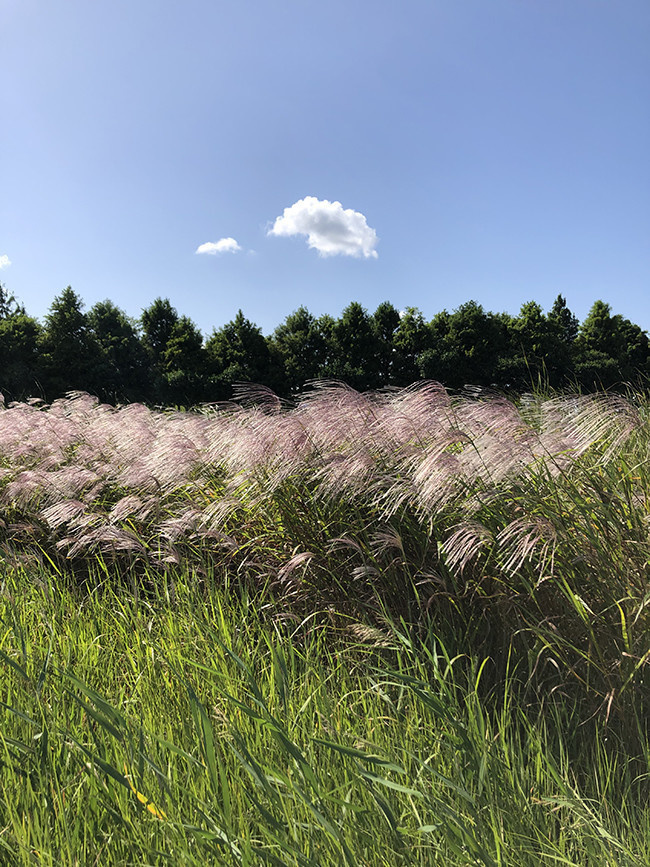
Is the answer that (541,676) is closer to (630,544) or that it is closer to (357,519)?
(630,544)

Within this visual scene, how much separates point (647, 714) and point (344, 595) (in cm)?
113

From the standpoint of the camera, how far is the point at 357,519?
234 centimetres

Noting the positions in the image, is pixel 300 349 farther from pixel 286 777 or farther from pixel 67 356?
pixel 286 777

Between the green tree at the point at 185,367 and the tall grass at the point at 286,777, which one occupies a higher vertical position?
the green tree at the point at 185,367

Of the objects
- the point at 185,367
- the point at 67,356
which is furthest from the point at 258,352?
the point at 67,356

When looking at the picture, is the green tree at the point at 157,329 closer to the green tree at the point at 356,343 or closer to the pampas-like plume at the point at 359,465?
the green tree at the point at 356,343

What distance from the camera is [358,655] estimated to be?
214 cm

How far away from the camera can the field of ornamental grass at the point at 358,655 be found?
1.15m

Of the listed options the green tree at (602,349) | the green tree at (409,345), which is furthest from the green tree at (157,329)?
the green tree at (602,349)

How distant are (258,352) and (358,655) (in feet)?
70.7

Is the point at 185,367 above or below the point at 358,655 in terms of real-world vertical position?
above

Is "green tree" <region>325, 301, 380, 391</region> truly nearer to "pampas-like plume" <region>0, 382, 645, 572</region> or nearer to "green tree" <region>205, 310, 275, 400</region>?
"green tree" <region>205, 310, 275, 400</region>

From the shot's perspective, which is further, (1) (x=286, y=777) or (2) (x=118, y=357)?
(2) (x=118, y=357)

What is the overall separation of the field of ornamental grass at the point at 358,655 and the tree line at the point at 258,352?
63.5 ft
